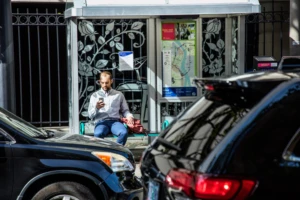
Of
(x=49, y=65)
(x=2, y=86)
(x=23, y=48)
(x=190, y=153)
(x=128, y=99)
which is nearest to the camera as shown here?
(x=190, y=153)

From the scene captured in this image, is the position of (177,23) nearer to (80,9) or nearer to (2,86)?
(80,9)

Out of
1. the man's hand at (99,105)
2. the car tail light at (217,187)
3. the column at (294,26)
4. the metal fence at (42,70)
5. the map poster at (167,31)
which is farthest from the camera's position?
the metal fence at (42,70)

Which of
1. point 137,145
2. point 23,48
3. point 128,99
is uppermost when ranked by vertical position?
point 23,48

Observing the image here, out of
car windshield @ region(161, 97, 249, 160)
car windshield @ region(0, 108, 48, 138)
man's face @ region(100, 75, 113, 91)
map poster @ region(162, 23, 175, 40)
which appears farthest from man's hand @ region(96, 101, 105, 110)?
car windshield @ region(161, 97, 249, 160)

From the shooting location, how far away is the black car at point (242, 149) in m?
3.27

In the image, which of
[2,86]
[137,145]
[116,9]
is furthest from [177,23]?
[2,86]

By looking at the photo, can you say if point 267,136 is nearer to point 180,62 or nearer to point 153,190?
point 153,190

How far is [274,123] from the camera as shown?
338cm

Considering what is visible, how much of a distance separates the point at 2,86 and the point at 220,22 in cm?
419

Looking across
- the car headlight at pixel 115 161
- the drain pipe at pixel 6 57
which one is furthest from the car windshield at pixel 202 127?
the drain pipe at pixel 6 57

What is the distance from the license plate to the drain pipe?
550cm

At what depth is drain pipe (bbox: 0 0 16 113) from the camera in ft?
29.0

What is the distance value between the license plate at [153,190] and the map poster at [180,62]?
7010 mm

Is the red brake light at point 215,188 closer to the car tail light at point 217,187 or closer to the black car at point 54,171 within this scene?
the car tail light at point 217,187
